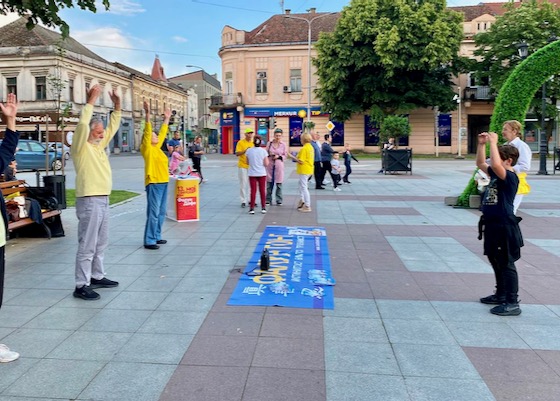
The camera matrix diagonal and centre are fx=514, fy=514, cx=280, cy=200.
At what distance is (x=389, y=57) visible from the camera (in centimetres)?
3672

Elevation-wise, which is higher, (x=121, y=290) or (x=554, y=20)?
(x=554, y=20)

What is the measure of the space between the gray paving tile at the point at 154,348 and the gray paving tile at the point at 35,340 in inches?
23.8

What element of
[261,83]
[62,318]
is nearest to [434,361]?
[62,318]

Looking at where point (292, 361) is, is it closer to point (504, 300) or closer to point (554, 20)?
point (504, 300)

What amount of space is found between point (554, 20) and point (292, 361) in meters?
42.9

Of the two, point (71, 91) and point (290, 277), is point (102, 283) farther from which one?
point (71, 91)

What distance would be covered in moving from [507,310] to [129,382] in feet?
11.6


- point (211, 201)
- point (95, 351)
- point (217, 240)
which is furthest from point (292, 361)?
point (211, 201)

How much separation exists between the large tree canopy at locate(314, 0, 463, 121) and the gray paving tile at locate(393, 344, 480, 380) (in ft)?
114

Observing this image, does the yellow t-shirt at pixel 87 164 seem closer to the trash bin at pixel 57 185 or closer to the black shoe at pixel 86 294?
the black shoe at pixel 86 294

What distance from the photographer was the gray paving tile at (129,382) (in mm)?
3385

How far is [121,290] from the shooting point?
18.9ft

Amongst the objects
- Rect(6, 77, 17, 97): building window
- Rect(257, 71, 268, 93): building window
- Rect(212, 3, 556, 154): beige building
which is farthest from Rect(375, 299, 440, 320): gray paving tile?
Rect(6, 77, 17, 97): building window

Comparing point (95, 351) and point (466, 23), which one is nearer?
point (95, 351)
